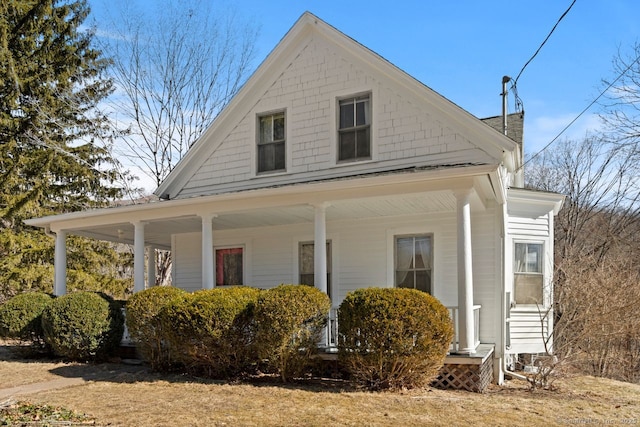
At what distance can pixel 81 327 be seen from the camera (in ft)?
34.0

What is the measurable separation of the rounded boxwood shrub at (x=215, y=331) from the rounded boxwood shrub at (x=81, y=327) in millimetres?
2440

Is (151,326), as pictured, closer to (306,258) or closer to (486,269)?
(306,258)

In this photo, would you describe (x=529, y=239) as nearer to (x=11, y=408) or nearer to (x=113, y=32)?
(x=11, y=408)

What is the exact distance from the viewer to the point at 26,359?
37.2ft

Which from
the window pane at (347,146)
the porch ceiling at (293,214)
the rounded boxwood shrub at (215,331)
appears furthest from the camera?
the window pane at (347,146)

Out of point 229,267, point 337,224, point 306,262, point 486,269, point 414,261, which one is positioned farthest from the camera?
point 229,267

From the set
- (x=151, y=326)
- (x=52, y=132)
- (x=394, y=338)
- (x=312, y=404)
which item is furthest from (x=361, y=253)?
(x=52, y=132)

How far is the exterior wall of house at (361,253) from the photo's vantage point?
10.2 metres

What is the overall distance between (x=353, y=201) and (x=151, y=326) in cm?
430

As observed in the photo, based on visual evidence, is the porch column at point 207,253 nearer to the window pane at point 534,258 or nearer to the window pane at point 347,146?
the window pane at point 347,146

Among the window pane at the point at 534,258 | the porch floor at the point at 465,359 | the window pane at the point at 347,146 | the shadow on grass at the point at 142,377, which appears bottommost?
the shadow on grass at the point at 142,377

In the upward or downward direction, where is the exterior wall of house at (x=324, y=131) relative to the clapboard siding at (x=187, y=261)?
upward

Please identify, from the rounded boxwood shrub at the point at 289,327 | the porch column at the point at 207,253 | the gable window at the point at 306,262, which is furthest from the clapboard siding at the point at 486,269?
the porch column at the point at 207,253

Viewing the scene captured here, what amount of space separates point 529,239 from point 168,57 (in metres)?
17.9
